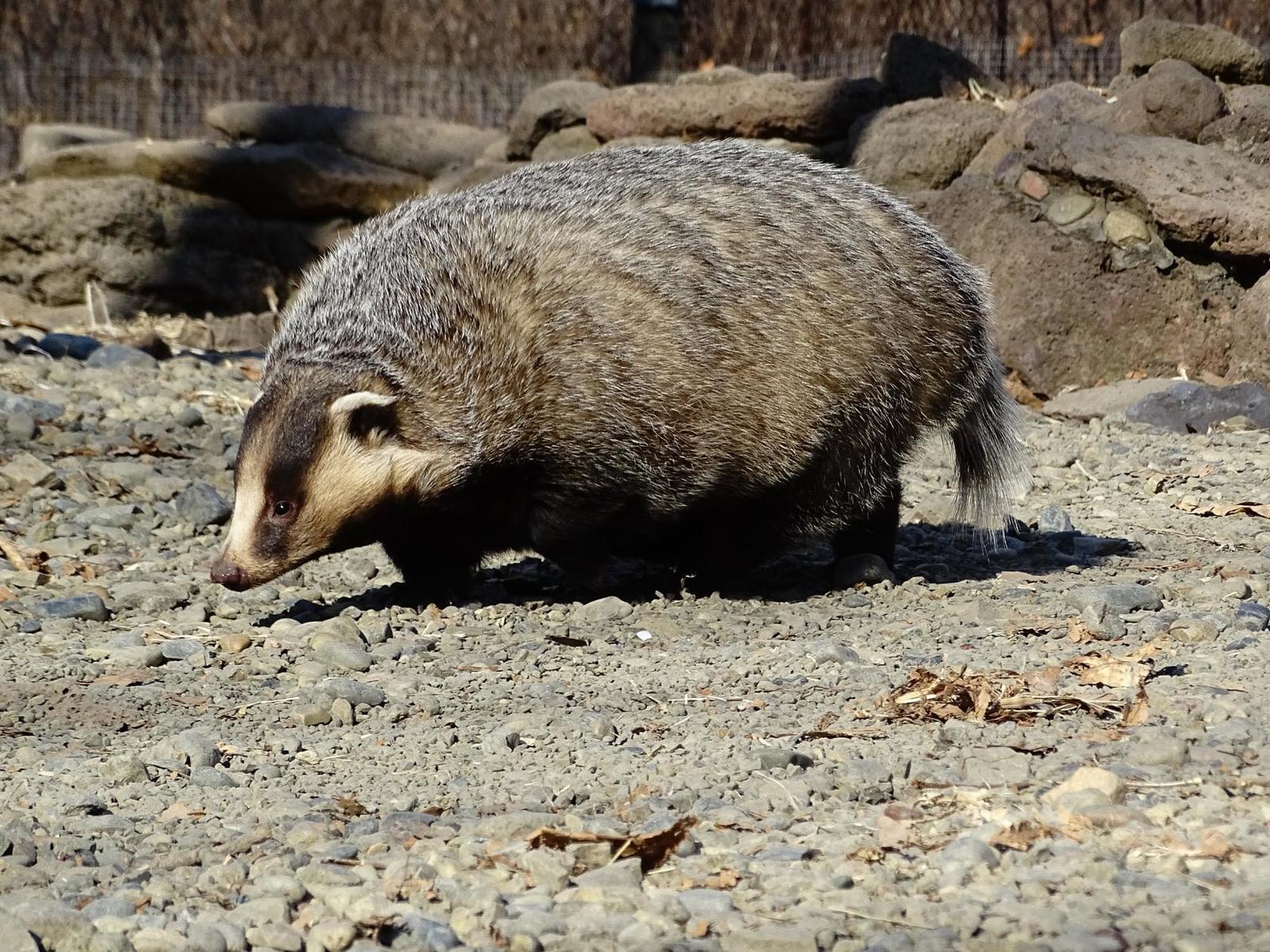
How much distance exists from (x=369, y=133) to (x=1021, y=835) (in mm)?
11341

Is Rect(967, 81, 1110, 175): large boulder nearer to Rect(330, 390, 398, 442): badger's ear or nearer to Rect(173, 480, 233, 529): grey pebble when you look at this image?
Rect(173, 480, 233, 529): grey pebble

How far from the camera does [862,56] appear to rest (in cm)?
1314

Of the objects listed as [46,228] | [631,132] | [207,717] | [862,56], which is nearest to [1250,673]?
[207,717]

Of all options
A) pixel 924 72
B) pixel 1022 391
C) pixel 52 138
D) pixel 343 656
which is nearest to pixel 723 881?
pixel 343 656

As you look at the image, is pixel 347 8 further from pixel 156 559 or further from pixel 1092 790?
pixel 1092 790

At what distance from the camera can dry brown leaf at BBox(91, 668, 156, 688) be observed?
5043 mm

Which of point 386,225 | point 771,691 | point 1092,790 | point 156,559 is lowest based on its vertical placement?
point 156,559

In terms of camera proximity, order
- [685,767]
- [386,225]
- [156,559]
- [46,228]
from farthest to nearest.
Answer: [46,228], [156,559], [386,225], [685,767]

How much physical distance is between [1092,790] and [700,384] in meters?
2.49

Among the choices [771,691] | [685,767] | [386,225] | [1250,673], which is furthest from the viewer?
[386,225]

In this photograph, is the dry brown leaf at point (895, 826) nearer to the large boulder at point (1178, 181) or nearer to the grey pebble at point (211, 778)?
the grey pebble at point (211, 778)

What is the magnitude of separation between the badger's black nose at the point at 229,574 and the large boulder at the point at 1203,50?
A: 6971mm

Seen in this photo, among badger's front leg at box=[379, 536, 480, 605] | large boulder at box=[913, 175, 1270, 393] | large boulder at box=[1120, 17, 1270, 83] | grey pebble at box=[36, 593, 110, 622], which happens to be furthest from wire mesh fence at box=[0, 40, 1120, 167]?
grey pebble at box=[36, 593, 110, 622]

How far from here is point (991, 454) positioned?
6.39 m
